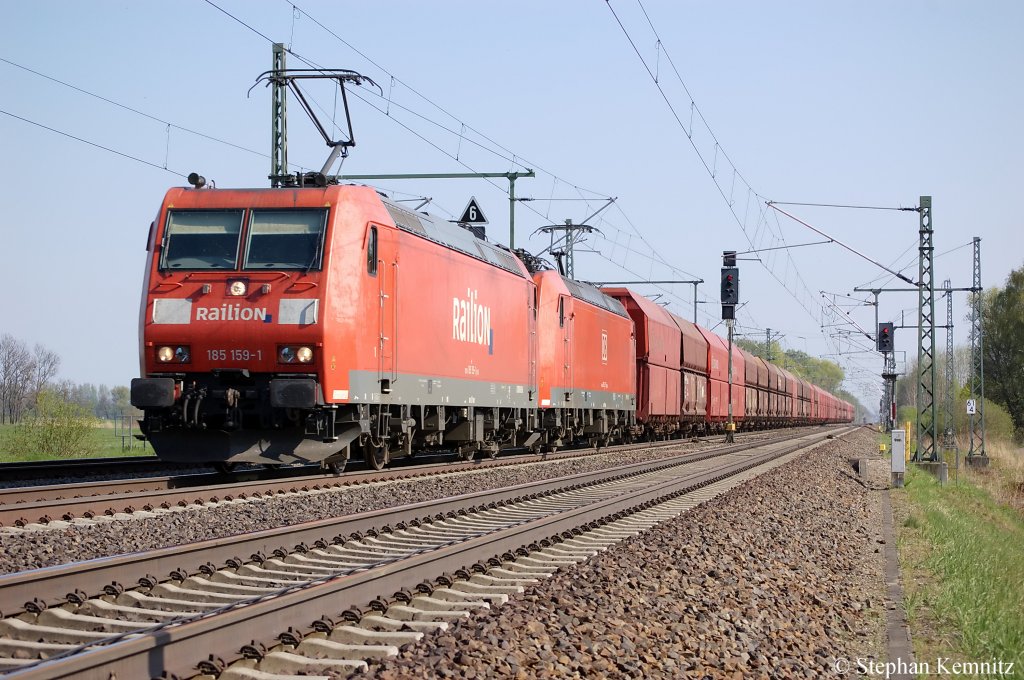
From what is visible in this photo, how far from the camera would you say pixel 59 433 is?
2608cm

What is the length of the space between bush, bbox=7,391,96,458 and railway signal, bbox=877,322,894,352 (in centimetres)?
2907

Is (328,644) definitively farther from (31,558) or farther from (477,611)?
(31,558)

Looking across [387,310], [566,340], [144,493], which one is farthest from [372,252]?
[566,340]

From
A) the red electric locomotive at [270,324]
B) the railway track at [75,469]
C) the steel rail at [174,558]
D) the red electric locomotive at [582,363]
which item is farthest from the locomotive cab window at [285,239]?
the red electric locomotive at [582,363]

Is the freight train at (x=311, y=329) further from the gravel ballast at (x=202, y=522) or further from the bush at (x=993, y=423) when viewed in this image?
the bush at (x=993, y=423)

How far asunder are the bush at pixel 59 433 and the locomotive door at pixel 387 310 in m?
14.1

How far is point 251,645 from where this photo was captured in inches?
208

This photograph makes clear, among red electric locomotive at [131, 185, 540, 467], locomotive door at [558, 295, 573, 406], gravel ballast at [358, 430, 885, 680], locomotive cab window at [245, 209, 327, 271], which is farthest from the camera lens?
locomotive door at [558, 295, 573, 406]

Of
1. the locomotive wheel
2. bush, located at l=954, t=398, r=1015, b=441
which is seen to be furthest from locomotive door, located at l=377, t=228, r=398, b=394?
bush, located at l=954, t=398, r=1015, b=441

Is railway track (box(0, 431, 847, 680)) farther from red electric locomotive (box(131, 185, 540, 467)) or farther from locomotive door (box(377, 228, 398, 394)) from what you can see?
locomotive door (box(377, 228, 398, 394))

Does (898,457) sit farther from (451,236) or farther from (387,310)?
(387,310)

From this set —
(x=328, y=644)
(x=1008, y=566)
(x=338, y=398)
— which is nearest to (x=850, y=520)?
(x=1008, y=566)

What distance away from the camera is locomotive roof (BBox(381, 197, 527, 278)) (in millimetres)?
15852

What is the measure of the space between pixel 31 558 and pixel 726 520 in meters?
6.86
